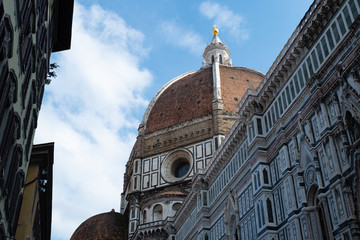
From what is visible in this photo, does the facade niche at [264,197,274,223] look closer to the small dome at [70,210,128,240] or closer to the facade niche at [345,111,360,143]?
the facade niche at [345,111,360,143]

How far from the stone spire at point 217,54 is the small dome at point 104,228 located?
29745 mm

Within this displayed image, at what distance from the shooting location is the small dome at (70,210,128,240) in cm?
5159

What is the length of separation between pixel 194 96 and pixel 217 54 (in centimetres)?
1775

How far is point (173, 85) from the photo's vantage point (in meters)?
64.1

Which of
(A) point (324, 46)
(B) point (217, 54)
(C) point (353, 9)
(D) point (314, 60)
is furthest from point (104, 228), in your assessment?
(C) point (353, 9)

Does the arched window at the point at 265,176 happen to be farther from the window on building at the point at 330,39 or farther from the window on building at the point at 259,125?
the window on building at the point at 330,39

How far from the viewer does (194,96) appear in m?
58.3

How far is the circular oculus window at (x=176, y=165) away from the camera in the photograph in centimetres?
5019

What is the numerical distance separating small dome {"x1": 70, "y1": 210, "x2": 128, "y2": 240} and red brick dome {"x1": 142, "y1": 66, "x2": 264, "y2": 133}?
447 inches

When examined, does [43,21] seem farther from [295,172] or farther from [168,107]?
[168,107]

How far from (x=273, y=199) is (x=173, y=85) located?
44.4 m

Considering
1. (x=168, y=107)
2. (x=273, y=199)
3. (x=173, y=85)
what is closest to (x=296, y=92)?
(x=273, y=199)

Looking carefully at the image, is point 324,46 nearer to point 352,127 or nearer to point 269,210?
point 352,127

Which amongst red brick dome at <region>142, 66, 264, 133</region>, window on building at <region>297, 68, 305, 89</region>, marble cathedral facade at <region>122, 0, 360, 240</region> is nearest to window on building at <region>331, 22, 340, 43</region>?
marble cathedral facade at <region>122, 0, 360, 240</region>
